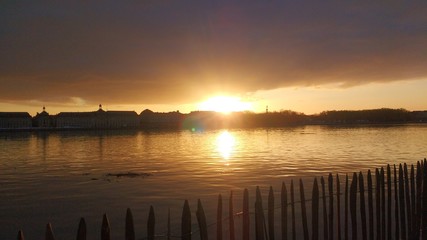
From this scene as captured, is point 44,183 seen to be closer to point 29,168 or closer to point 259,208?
point 29,168

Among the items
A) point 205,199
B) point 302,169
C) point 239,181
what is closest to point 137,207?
point 205,199

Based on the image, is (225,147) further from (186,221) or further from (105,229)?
(105,229)

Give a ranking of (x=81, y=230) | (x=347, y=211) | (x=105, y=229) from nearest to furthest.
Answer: (x=81, y=230) → (x=105, y=229) → (x=347, y=211)

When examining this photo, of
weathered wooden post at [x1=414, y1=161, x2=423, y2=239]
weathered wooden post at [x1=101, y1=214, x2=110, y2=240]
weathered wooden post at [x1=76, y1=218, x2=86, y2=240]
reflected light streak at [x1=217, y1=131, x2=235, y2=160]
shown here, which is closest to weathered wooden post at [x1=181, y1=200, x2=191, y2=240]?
weathered wooden post at [x1=101, y1=214, x2=110, y2=240]

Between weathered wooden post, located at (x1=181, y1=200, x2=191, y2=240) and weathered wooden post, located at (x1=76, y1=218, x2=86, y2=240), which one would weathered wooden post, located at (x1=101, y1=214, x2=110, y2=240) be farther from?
weathered wooden post, located at (x1=181, y1=200, x2=191, y2=240)

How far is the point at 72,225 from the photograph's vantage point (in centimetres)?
1908

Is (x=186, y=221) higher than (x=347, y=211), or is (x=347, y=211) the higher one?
(x=186, y=221)

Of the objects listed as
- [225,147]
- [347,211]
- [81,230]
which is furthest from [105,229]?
[225,147]

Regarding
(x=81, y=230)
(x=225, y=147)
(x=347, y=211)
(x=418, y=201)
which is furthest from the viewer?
(x=225, y=147)

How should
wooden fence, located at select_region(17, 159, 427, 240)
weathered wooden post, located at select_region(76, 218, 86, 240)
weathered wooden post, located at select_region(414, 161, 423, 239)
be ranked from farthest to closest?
weathered wooden post, located at select_region(414, 161, 423, 239)
wooden fence, located at select_region(17, 159, 427, 240)
weathered wooden post, located at select_region(76, 218, 86, 240)

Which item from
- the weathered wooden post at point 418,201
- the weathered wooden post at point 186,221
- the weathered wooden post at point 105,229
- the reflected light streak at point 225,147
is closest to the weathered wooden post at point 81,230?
the weathered wooden post at point 105,229

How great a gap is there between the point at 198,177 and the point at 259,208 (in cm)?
2520

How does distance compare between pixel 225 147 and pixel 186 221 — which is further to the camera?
pixel 225 147

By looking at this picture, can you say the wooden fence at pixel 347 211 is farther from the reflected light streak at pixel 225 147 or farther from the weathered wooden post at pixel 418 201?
the reflected light streak at pixel 225 147
